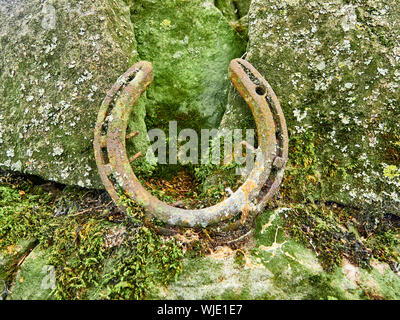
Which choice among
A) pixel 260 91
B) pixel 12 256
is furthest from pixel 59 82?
pixel 260 91

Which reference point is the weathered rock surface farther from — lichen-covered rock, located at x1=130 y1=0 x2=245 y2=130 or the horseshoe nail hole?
the horseshoe nail hole

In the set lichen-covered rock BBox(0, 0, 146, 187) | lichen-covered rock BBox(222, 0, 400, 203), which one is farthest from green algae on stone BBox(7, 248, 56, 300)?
lichen-covered rock BBox(222, 0, 400, 203)

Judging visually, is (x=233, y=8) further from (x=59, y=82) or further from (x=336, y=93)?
(x=59, y=82)

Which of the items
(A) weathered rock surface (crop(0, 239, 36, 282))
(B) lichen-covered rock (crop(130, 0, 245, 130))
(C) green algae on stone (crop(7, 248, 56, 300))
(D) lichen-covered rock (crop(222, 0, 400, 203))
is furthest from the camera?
(B) lichen-covered rock (crop(130, 0, 245, 130))

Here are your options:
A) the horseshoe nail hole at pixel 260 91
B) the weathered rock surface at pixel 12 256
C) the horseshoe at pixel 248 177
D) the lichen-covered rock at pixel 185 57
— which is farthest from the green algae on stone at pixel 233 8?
the weathered rock surface at pixel 12 256

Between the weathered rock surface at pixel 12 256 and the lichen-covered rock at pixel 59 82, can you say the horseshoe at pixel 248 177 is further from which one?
the weathered rock surface at pixel 12 256
